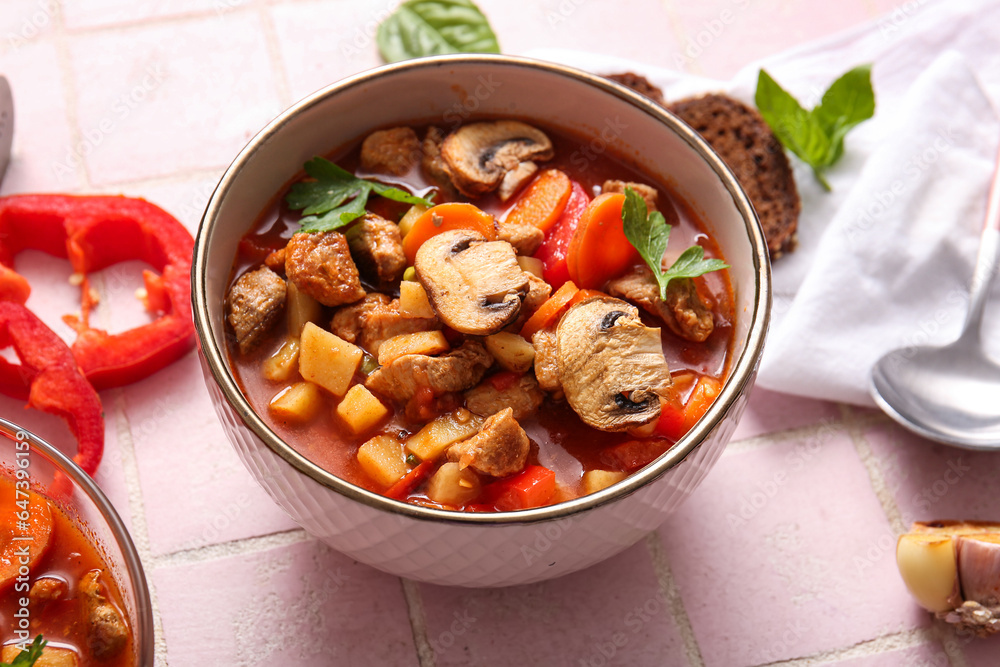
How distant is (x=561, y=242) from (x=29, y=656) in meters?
1.46

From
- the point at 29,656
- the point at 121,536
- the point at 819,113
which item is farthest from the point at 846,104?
the point at 29,656

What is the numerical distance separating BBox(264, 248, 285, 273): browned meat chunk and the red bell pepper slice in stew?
62 centimetres

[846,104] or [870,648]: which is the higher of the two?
[846,104]

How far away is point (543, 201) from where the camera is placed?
2373 mm

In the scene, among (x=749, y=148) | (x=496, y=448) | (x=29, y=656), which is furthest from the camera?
(x=749, y=148)

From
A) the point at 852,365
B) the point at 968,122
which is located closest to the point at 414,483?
the point at 852,365

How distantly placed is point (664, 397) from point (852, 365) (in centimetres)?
98

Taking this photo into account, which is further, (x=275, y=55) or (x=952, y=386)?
(x=275, y=55)

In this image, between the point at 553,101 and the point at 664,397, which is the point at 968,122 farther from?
the point at 664,397

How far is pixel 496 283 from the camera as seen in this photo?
204cm

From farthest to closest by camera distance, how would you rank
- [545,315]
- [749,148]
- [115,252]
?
[749,148] < [115,252] < [545,315]

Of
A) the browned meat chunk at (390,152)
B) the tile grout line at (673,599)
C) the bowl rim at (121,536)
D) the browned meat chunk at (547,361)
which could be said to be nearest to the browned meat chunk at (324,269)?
the browned meat chunk at (390,152)

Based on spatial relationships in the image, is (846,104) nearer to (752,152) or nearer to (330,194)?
(752,152)

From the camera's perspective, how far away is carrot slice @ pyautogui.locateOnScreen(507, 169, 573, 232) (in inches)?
92.3
